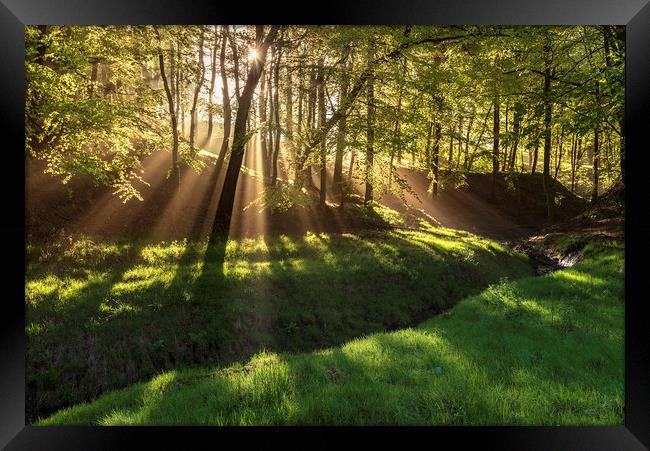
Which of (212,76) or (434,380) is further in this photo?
(212,76)

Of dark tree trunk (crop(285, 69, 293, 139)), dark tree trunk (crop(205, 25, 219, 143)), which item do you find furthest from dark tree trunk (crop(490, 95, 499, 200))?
dark tree trunk (crop(205, 25, 219, 143))

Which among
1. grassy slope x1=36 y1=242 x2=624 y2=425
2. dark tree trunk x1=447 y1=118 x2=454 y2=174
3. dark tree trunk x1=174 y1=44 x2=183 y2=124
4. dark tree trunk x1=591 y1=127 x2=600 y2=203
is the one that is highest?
dark tree trunk x1=174 y1=44 x2=183 y2=124

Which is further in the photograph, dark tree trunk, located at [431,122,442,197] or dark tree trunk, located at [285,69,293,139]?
dark tree trunk, located at [431,122,442,197]

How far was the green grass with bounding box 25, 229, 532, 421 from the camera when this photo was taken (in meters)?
5.07

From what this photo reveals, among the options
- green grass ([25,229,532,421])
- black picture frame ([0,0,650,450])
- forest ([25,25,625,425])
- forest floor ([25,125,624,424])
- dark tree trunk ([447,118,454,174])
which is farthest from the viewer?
dark tree trunk ([447,118,454,174])

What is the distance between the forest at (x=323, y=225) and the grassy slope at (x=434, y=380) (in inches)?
1.2

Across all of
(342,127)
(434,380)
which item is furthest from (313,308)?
(342,127)

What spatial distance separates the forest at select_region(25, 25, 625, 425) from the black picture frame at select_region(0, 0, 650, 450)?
0.70 ft

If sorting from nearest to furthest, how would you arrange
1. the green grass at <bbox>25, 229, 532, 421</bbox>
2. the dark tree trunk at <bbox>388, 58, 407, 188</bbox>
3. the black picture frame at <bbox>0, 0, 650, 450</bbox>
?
the black picture frame at <bbox>0, 0, 650, 450</bbox> < the green grass at <bbox>25, 229, 532, 421</bbox> < the dark tree trunk at <bbox>388, 58, 407, 188</bbox>

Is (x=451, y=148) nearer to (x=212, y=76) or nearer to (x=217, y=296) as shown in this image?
(x=212, y=76)

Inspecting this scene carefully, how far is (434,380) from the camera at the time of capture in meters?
4.48

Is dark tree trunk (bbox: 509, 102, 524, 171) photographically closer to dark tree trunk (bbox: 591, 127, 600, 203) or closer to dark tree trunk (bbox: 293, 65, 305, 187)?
dark tree trunk (bbox: 591, 127, 600, 203)

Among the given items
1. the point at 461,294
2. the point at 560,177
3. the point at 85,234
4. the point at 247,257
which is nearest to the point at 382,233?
the point at 461,294
